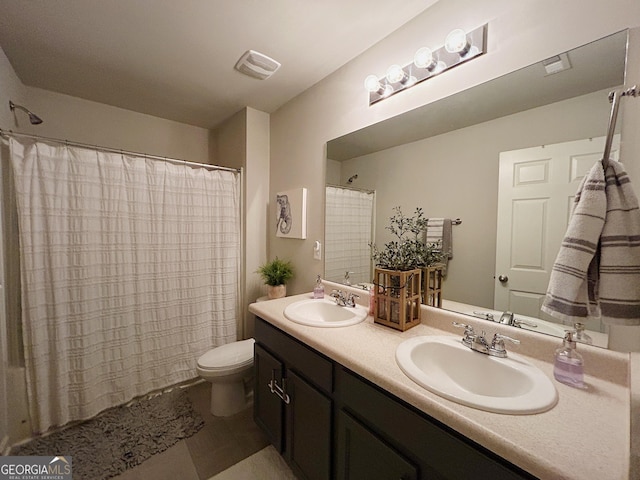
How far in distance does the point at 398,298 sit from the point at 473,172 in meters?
0.66

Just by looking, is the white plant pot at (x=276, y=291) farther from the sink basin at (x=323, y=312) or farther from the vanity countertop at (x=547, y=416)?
the vanity countertop at (x=547, y=416)

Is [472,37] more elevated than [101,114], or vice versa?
A: [101,114]

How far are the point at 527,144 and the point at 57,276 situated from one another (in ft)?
8.29

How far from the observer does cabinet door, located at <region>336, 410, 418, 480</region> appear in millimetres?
736

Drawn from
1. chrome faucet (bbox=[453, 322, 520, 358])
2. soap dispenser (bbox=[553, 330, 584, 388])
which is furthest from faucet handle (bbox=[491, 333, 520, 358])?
soap dispenser (bbox=[553, 330, 584, 388])

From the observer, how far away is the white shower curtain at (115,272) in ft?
4.79

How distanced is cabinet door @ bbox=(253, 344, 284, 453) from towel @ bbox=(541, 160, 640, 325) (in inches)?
45.0

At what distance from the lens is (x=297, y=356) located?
1.13 meters

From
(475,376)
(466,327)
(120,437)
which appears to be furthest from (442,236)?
(120,437)

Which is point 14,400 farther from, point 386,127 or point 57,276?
point 386,127

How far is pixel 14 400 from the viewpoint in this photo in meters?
1.41

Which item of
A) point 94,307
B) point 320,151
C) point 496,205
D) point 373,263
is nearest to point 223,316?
point 94,307

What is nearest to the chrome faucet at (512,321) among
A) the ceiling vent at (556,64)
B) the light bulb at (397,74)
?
the ceiling vent at (556,64)

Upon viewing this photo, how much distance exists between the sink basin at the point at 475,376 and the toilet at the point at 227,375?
1.20m
